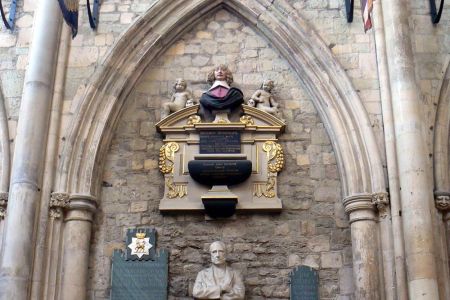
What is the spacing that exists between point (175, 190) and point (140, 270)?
1059 millimetres

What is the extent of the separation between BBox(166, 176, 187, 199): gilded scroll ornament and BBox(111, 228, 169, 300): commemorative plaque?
50cm

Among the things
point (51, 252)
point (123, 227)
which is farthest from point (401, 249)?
point (51, 252)

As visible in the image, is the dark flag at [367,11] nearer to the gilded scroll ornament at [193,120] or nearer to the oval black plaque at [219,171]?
the oval black plaque at [219,171]

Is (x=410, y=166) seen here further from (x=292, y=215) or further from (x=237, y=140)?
(x=237, y=140)

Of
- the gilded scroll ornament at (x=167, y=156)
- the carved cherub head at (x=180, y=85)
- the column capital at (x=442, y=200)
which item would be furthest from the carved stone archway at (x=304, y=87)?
the gilded scroll ornament at (x=167, y=156)

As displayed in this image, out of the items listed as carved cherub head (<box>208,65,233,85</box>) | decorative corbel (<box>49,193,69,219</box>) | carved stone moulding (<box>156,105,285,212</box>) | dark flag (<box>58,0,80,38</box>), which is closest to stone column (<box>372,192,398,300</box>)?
carved stone moulding (<box>156,105,285,212</box>)

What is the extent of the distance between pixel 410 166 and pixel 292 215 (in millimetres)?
1538

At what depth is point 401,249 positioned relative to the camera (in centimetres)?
750

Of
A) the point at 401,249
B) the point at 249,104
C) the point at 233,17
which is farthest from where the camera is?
the point at 233,17

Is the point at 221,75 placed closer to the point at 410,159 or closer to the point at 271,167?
the point at 271,167

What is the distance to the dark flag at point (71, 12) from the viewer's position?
319 inches

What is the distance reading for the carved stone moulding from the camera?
833 centimetres

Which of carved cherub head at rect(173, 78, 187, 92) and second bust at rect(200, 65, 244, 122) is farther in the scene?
carved cherub head at rect(173, 78, 187, 92)

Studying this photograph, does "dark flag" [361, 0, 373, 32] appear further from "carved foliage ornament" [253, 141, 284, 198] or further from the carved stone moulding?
"carved foliage ornament" [253, 141, 284, 198]
